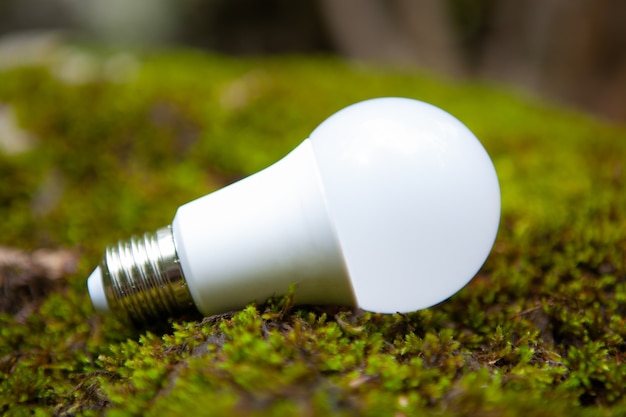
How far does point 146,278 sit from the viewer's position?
0.69m

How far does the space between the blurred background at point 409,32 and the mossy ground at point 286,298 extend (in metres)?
0.48

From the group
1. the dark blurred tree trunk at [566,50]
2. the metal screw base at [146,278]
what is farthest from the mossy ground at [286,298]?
the dark blurred tree trunk at [566,50]

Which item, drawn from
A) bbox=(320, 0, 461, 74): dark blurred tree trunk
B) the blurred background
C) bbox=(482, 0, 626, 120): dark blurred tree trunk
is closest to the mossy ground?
the blurred background

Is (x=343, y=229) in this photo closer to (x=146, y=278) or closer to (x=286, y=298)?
(x=286, y=298)

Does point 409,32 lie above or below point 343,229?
above

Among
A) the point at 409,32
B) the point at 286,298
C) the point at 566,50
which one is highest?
the point at 409,32

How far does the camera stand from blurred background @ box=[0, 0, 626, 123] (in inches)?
90.3

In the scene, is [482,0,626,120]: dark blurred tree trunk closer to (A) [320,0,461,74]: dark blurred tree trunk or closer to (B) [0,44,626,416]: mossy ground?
(A) [320,0,461,74]: dark blurred tree trunk

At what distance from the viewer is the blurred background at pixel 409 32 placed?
229 cm

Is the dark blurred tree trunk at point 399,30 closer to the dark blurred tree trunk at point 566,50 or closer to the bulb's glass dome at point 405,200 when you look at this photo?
the dark blurred tree trunk at point 566,50

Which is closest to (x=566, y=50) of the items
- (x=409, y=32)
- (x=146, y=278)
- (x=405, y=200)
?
(x=409, y=32)

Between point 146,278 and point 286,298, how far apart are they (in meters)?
0.19

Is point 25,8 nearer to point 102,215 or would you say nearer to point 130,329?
A: point 102,215

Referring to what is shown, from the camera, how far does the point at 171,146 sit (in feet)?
4.03
